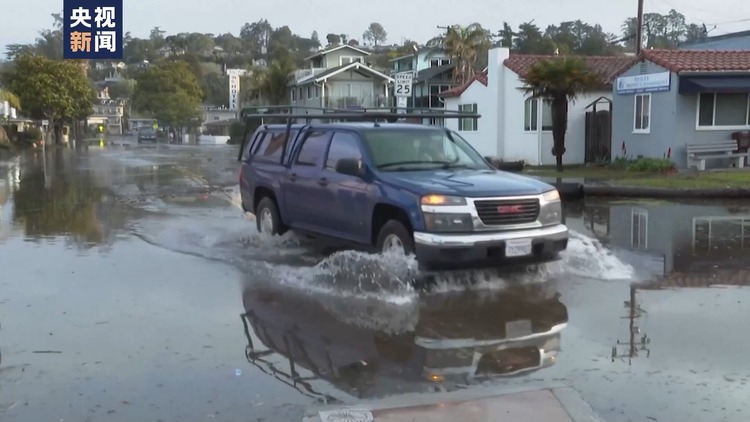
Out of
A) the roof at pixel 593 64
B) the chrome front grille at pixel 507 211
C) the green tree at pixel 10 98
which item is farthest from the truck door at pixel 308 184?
the green tree at pixel 10 98

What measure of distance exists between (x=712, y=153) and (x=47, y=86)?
57.3m

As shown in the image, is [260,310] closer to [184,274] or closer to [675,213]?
[184,274]

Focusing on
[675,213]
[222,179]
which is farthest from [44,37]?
[675,213]

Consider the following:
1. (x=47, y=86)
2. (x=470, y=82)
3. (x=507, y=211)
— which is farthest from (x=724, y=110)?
(x=47, y=86)

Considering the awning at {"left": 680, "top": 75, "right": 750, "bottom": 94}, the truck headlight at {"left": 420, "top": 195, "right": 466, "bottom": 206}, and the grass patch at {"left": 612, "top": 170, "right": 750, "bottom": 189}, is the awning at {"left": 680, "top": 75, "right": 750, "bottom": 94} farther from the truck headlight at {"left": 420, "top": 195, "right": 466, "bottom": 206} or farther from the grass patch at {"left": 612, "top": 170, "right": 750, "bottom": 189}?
the truck headlight at {"left": 420, "top": 195, "right": 466, "bottom": 206}

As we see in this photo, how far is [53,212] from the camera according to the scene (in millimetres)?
16750

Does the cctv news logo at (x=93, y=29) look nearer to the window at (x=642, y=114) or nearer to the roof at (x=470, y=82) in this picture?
the roof at (x=470, y=82)

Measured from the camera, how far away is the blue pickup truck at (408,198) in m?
8.72

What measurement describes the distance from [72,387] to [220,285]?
355cm

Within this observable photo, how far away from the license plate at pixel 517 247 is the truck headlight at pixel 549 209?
0.39m

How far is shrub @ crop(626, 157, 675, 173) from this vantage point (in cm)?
2423

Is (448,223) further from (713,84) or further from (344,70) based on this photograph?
(344,70)

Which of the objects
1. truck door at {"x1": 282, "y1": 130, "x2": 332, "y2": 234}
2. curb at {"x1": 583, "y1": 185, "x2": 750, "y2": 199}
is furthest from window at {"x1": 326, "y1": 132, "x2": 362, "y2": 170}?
curb at {"x1": 583, "y1": 185, "x2": 750, "y2": 199}

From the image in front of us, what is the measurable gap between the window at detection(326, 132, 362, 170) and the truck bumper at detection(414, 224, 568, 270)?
6.08ft
